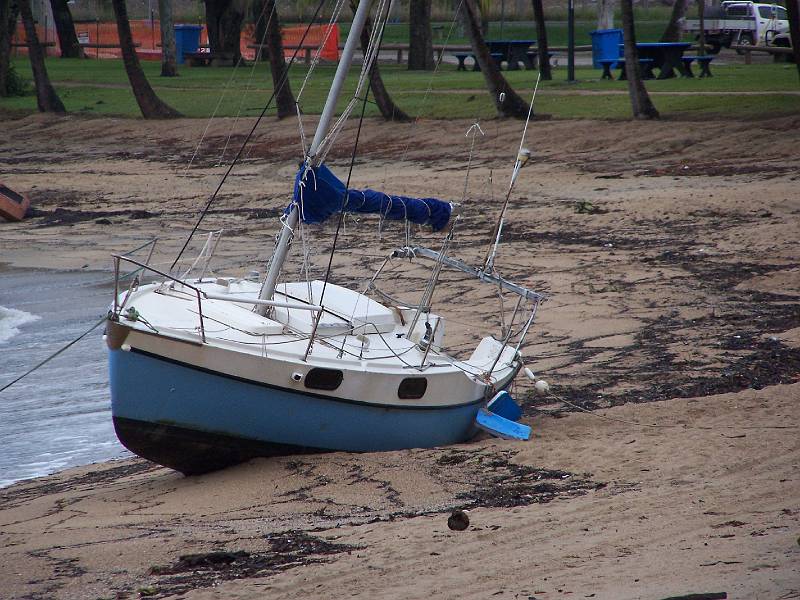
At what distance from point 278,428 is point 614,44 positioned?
106 feet

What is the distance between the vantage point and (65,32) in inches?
2485

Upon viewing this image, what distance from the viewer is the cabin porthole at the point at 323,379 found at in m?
9.85

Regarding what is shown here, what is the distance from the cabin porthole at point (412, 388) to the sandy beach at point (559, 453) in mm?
514

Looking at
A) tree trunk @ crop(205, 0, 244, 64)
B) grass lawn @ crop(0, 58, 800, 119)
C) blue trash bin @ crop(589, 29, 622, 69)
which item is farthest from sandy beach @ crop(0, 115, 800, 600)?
tree trunk @ crop(205, 0, 244, 64)

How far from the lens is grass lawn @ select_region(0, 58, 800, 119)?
1159 inches

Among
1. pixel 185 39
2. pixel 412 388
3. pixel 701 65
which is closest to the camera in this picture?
pixel 412 388

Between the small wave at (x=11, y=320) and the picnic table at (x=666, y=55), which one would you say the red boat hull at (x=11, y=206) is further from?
the picnic table at (x=666, y=55)

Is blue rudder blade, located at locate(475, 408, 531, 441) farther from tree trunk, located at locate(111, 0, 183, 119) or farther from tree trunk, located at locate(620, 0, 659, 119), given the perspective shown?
tree trunk, located at locate(111, 0, 183, 119)

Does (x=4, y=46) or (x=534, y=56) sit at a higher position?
(x=4, y=46)

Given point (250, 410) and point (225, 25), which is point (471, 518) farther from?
point (225, 25)

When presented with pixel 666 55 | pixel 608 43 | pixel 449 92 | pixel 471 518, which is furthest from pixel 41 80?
pixel 471 518

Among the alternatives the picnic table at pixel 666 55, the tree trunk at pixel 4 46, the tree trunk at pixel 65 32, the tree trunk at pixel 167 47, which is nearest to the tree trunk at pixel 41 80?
the tree trunk at pixel 4 46

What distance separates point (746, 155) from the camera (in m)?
24.3

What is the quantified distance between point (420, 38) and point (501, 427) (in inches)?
1532
